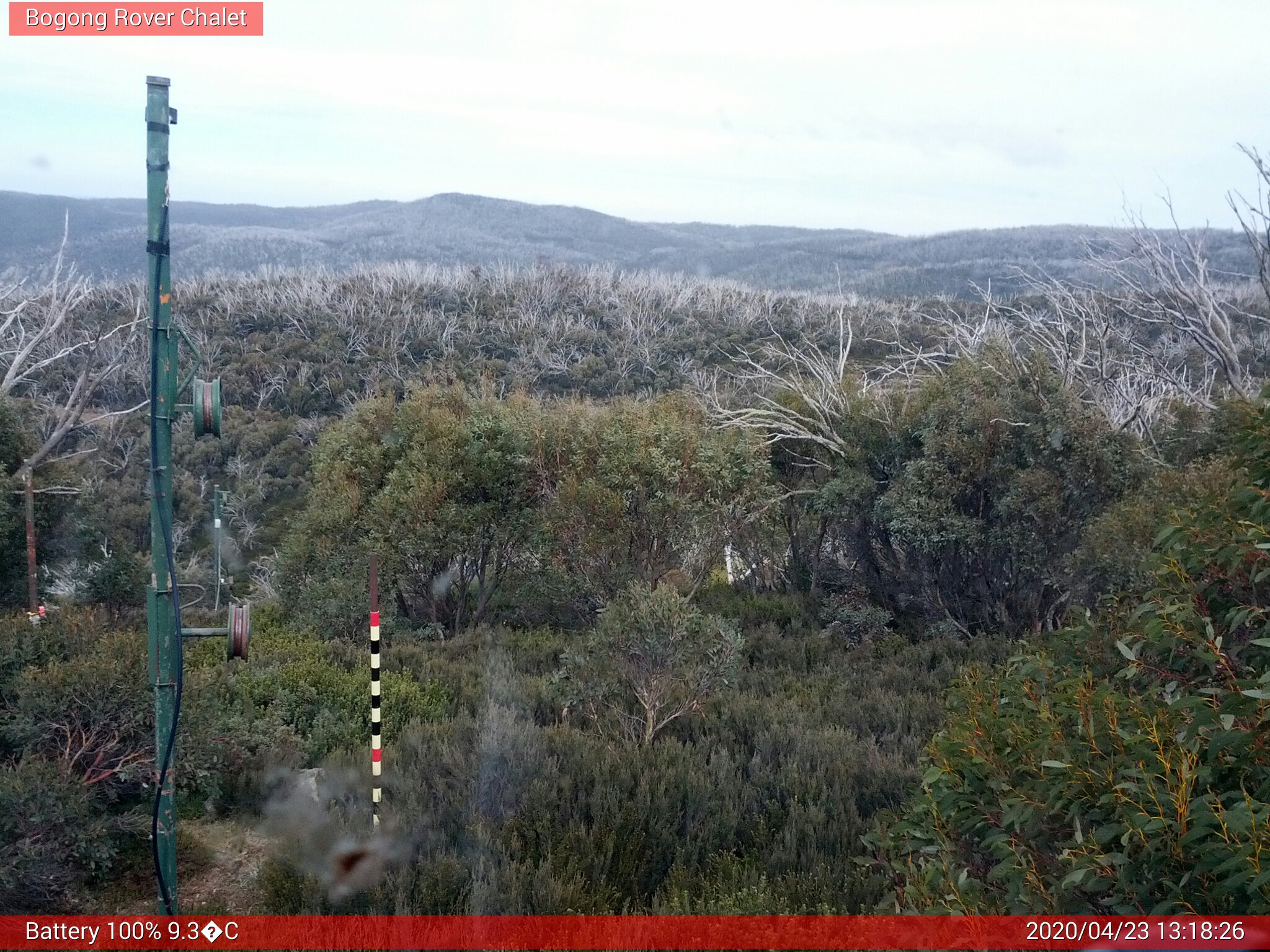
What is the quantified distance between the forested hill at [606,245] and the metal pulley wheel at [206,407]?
24.1m

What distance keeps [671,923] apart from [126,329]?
31662 mm

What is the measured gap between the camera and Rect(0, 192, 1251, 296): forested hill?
4600cm

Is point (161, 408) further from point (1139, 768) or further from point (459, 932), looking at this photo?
point (1139, 768)

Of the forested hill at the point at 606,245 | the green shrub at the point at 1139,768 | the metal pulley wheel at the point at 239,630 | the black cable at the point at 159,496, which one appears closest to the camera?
the green shrub at the point at 1139,768

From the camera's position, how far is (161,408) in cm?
402

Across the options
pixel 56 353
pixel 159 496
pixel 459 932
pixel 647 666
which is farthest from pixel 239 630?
pixel 56 353

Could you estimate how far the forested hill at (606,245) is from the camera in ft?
151

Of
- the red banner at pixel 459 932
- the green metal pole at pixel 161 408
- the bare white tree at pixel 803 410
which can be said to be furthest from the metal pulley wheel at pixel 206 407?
the bare white tree at pixel 803 410

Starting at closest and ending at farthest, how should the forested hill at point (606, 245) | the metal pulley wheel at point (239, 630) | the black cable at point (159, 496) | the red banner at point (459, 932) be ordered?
the red banner at point (459, 932) → the black cable at point (159, 496) → the metal pulley wheel at point (239, 630) → the forested hill at point (606, 245)

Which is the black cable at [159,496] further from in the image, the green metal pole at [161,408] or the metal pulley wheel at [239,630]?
the metal pulley wheel at [239,630]

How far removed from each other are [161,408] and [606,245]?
223 ft

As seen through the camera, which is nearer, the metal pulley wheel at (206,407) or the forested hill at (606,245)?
the metal pulley wheel at (206,407)

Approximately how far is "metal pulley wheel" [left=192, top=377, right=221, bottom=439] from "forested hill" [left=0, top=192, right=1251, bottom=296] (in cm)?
2415

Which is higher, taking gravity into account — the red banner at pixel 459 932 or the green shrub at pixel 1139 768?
the green shrub at pixel 1139 768
